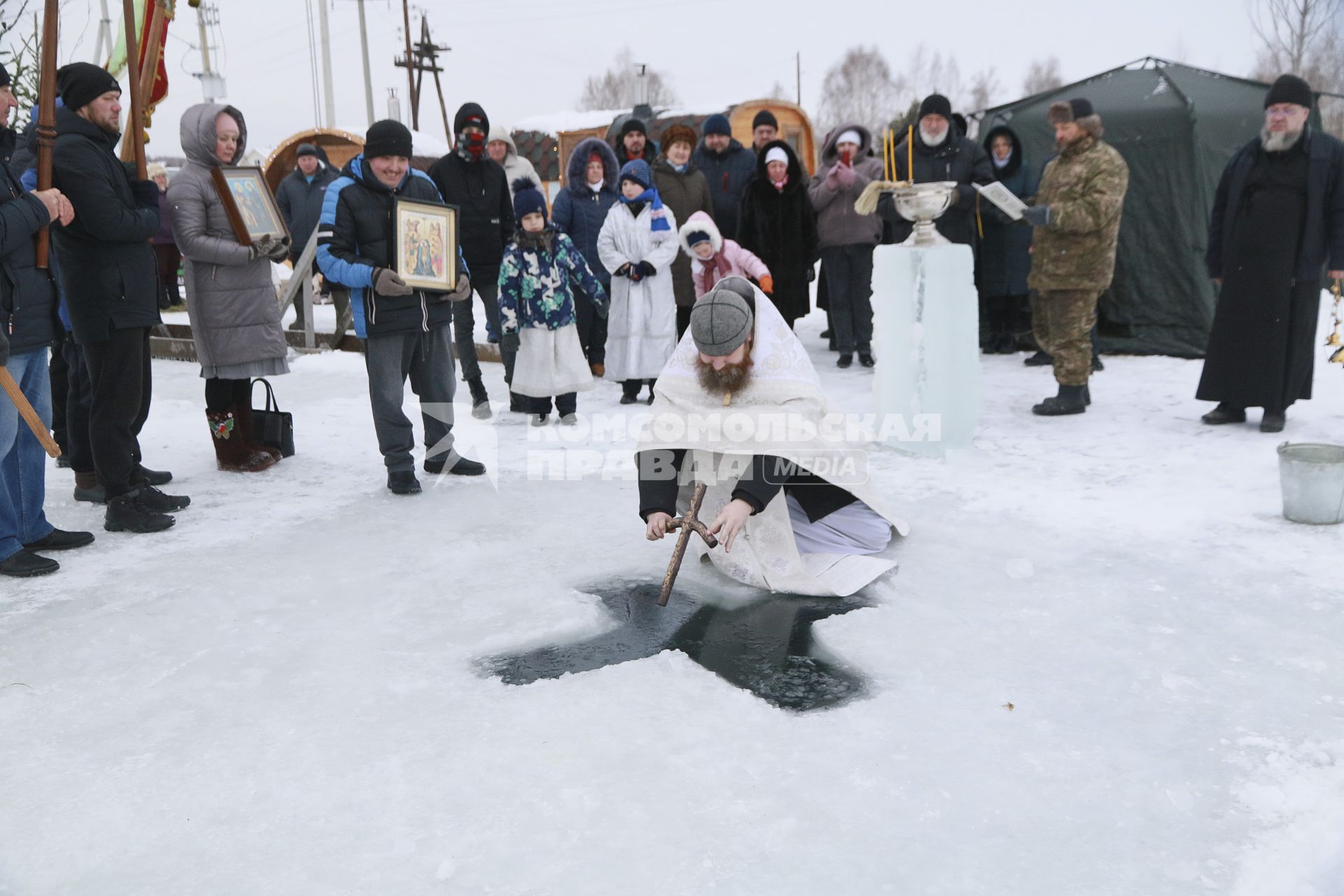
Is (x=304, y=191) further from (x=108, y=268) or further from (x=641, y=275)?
(x=108, y=268)

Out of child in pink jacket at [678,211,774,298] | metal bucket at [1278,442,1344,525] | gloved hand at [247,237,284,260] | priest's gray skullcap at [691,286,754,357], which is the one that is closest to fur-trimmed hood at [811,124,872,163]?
→ child in pink jacket at [678,211,774,298]

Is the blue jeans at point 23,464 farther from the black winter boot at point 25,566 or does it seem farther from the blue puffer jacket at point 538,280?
the blue puffer jacket at point 538,280

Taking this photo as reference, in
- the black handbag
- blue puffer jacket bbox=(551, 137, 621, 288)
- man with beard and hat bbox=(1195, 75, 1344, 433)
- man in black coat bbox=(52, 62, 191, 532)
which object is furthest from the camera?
blue puffer jacket bbox=(551, 137, 621, 288)

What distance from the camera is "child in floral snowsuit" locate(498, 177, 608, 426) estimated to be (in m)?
6.00

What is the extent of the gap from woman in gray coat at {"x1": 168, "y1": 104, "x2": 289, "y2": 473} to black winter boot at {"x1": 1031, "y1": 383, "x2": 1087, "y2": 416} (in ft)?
13.7

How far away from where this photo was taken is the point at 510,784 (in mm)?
2326

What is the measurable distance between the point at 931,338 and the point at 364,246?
2.81 metres

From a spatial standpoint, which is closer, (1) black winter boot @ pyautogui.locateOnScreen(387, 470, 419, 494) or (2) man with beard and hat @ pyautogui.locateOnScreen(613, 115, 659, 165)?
(1) black winter boot @ pyautogui.locateOnScreen(387, 470, 419, 494)

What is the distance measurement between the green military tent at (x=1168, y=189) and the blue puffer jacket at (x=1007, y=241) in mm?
747

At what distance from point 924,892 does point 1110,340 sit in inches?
275

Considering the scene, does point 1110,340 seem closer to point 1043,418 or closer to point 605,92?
point 1043,418

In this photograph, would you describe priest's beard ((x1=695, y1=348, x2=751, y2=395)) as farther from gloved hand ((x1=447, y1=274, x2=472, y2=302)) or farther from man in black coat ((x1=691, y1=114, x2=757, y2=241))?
man in black coat ((x1=691, y1=114, x2=757, y2=241))

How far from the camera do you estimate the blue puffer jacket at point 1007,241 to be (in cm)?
784

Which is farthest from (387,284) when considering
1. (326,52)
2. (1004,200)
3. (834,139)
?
(326,52)
